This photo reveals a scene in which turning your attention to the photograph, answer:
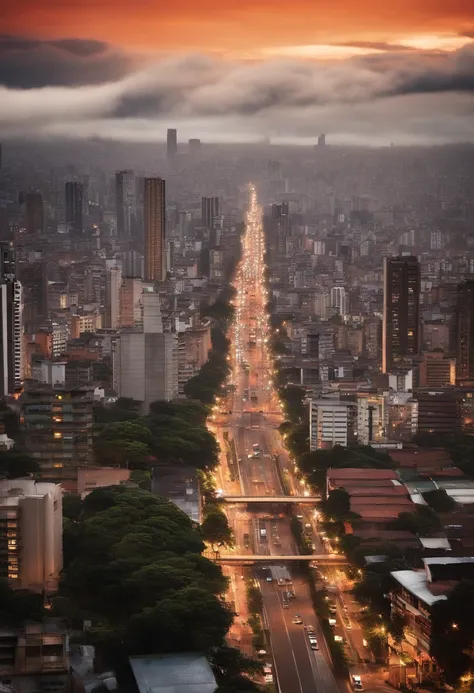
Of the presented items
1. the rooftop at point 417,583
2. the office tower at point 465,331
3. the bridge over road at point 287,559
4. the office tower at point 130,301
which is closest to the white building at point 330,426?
the office tower at point 465,331

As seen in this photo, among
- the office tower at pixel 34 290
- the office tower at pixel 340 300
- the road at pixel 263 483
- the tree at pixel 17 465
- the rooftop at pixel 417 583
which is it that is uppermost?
the office tower at pixel 34 290

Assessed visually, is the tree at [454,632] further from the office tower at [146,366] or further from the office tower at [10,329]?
the office tower at [10,329]

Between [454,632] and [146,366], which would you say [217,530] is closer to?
[454,632]

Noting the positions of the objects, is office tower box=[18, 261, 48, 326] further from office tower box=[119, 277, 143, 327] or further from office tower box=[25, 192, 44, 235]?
office tower box=[119, 277, 143, 327]

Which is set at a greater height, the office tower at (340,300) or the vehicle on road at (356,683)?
the office tower at (340,300)

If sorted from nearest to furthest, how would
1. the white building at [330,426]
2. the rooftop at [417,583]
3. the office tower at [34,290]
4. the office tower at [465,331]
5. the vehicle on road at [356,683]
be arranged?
the vehicle on road at [356,683] < the rooftop at [417,583] < the white building at [330,426] < the office tower at [465,331] < the office tower at [34,290]

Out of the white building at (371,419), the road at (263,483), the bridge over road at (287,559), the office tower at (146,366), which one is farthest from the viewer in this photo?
the office tower at (146,366)
